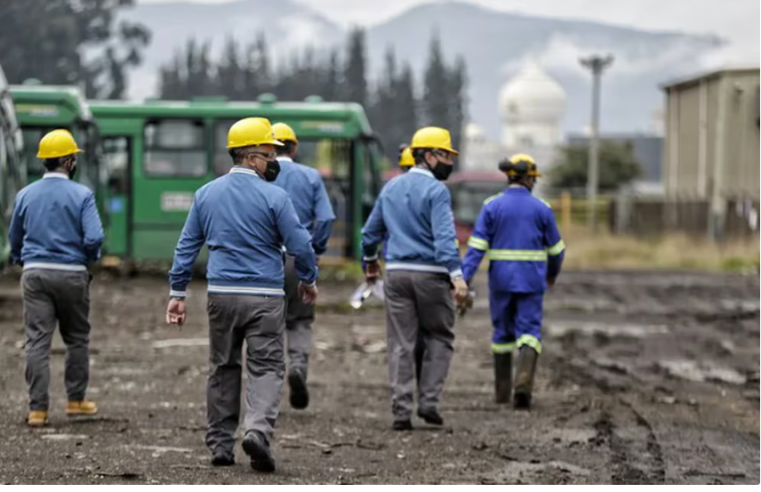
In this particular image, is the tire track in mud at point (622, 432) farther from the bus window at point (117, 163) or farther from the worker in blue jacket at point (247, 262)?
the bus window at point (117, 163)

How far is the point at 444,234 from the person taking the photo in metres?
11.9

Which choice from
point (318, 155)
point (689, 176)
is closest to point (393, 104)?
point (689, 176)

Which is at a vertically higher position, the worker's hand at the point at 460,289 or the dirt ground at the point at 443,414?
the worker's hand at the point at 460,289

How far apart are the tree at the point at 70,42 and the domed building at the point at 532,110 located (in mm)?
57503

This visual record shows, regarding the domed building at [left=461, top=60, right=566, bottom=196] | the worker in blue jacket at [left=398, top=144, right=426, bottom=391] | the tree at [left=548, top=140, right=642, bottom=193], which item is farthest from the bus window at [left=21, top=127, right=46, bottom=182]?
the domed building at [left=461, top=60, right=566, bottom=196]

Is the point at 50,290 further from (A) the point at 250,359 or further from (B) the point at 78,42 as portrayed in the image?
(B) the point at 78,42

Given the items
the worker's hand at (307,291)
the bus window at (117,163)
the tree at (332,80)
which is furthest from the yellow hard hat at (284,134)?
the tree at (332,80)

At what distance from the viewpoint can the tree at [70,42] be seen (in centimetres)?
6306

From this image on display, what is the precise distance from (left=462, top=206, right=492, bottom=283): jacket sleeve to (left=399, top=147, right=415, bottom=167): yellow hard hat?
666 mm

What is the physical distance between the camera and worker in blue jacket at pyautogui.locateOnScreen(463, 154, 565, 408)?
1327cm

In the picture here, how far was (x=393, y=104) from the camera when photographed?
141 m

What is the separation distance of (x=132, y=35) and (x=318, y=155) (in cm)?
6526

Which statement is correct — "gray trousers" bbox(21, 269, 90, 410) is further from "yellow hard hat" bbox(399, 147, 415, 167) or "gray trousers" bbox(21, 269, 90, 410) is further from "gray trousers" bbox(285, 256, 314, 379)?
"yellow hard hat" bbox(399, 147, 415, 167)

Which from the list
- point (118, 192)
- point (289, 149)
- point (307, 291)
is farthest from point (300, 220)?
point (118, 192)
